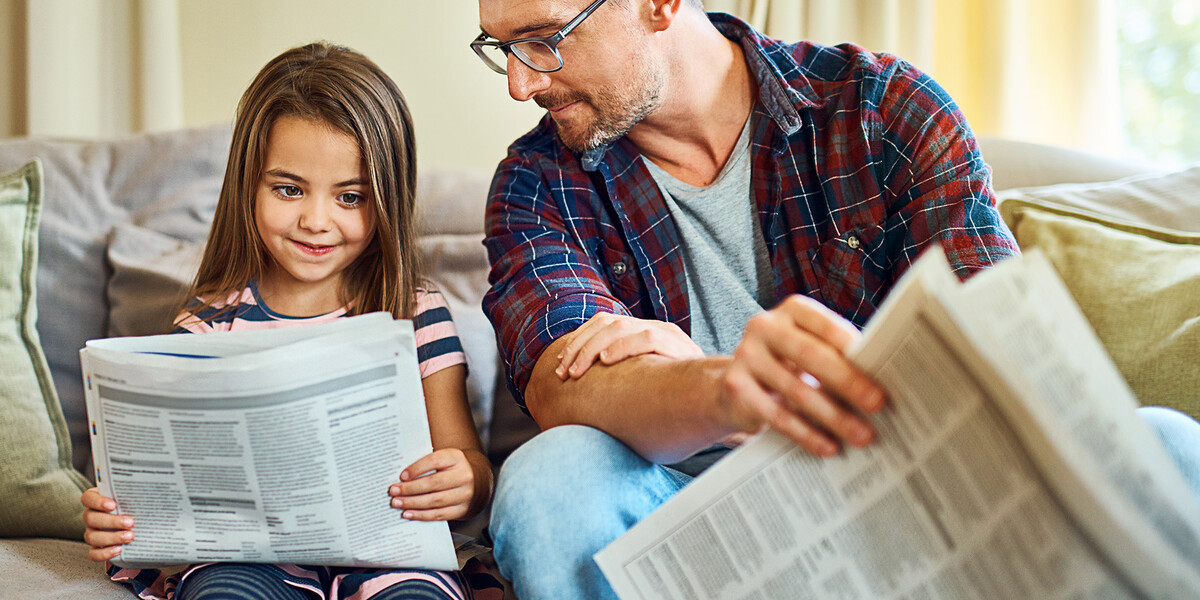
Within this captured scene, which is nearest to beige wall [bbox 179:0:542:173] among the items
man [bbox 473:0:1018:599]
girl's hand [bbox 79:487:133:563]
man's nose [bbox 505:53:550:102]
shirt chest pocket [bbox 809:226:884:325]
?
man [bbox 473:0:1018:599]

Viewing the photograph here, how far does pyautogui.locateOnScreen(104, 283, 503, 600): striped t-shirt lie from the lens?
0.99 metres

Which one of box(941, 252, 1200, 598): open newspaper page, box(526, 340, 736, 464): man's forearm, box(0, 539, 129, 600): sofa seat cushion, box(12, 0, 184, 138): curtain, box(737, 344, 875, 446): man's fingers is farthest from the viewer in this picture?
box(12, 0, 184, 138): curtain

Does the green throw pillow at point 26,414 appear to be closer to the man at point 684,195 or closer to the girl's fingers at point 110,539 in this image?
the girl's fingers at point 110,539

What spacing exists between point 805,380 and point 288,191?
884mm

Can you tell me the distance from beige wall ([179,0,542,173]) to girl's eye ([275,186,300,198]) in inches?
33.8

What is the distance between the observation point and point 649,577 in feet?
2.17

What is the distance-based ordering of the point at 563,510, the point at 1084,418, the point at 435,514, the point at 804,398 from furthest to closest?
the point at 435,514
the point at 563,510
the point at 804,398
the point at 1084,418

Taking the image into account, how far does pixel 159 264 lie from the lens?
1369mm

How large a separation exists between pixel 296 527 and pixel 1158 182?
1.35 metres

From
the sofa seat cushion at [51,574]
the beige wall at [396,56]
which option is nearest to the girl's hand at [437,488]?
the sofa seat cushion at [51,574]

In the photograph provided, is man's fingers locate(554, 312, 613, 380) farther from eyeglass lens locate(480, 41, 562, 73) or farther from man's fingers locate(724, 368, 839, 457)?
eyeglass lens locate(480, 41, 562, 73)

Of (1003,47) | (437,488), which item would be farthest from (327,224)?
(1003,47)

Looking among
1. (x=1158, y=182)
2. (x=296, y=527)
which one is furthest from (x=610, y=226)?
(x=1158, y=182)

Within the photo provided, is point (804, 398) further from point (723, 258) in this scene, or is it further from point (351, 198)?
point (351, 198)
